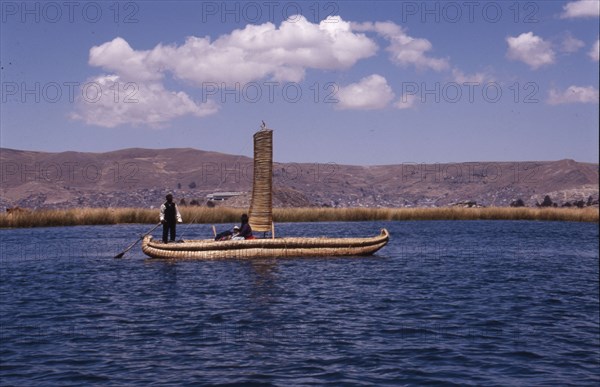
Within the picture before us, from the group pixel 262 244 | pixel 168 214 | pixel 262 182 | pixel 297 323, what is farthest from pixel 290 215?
pixel 297 323

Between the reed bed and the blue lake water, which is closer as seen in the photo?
the blue lake water

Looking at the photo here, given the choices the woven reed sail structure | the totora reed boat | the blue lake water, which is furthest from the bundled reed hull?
the woven reed sail structure

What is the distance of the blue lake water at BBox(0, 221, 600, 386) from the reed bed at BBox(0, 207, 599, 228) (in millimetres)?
26327

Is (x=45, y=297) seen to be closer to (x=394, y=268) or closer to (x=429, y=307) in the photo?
(x=429, y=307)

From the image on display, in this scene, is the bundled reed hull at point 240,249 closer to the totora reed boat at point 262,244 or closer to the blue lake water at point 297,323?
the totora reed boat at point 262,244

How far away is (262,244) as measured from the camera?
1148 inches

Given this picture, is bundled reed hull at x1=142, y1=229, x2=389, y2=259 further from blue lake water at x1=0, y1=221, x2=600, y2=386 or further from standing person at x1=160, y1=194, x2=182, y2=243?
standing person at x1=160, y1=194, x2=182, y2=243

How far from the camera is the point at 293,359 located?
11.9 meters

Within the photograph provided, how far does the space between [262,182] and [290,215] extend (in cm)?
3292

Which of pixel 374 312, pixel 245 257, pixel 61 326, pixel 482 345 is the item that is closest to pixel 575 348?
pixel 482 345

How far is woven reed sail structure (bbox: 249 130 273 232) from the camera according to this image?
3100cm

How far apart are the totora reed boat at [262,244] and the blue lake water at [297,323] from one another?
845 millimetres

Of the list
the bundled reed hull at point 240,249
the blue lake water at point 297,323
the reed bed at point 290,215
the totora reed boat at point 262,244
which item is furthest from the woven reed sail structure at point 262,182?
the reed bed at point 290,215

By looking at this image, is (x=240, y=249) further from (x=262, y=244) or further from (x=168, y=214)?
(x=168, y=214)
